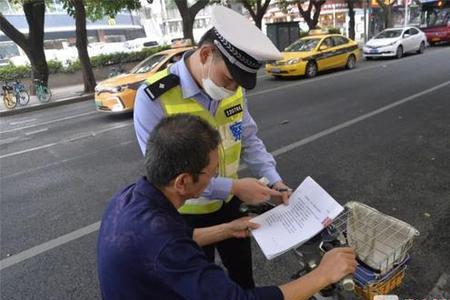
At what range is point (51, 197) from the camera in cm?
491

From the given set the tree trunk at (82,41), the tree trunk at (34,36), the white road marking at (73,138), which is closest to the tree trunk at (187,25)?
the tree trunk at (82,41)

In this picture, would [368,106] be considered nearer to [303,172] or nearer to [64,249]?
[303,172]

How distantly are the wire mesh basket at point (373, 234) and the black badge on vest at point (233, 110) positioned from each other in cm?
70

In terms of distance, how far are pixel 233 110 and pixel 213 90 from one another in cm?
24

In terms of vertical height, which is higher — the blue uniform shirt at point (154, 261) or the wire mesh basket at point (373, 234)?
the blue uniform shirt at point (154, 261)

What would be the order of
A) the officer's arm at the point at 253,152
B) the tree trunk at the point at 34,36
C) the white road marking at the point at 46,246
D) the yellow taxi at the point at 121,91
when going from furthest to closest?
the tree trunk at the point at 34,36, the yellow taxi at the point at 121,91, the white road marking at the point at 46,246, the officer's arm at the point at 253,152

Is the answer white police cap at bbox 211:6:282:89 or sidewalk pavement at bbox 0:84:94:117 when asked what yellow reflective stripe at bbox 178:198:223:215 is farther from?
sidewalk pavement at bbox 0:84:94:117

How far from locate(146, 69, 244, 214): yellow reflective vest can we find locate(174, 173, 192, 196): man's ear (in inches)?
22.1

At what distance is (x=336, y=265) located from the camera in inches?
53.7

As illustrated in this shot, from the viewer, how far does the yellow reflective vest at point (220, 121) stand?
177 cm

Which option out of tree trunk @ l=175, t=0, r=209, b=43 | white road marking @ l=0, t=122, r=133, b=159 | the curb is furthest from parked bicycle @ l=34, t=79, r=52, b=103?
tree trunk @ l=175, t=0, r=209, b=43

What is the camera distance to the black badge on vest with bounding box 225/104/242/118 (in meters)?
1.93

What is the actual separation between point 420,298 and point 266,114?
593 centimetres

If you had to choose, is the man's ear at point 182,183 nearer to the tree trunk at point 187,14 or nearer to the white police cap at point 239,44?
the white police cap at point 239,44
